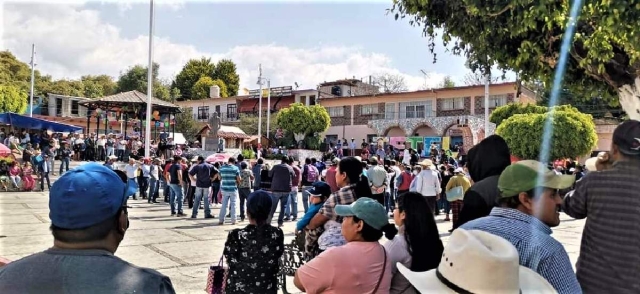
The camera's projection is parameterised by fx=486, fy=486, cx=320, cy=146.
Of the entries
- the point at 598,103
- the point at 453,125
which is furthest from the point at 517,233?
the point at 598,103

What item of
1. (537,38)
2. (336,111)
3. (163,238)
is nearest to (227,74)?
(336,111)

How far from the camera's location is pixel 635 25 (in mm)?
3750

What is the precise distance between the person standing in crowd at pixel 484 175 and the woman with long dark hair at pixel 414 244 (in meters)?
0.24

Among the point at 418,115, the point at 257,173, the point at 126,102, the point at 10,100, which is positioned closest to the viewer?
the point at 257,173

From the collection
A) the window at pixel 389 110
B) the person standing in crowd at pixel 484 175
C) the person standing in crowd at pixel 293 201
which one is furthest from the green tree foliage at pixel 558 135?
the person standing in crowd at pixel 484 175

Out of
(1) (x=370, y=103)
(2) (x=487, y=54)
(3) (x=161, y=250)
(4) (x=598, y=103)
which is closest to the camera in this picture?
(2) (x=487, y=54)

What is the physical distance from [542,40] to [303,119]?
106ft

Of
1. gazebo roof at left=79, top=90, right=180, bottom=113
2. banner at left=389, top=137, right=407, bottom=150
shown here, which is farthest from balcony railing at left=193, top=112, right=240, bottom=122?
gazebo roof at left=79, top=90, right=180, bottom=113

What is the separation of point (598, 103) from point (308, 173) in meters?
28.9

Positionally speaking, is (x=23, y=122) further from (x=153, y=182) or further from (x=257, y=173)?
(x=257, y=173)

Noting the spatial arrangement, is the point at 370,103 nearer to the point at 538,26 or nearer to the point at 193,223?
the point at 193,223

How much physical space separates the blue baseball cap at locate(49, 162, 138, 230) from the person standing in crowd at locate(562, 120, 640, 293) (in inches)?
101

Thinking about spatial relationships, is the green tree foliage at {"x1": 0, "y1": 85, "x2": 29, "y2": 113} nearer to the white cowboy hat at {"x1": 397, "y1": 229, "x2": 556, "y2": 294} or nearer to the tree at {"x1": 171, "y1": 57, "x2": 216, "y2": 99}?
Result: the tree at {"x1": 171, "y1": 57, "x2": 216, "y2": 99}

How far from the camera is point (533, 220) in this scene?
2.31 metres
